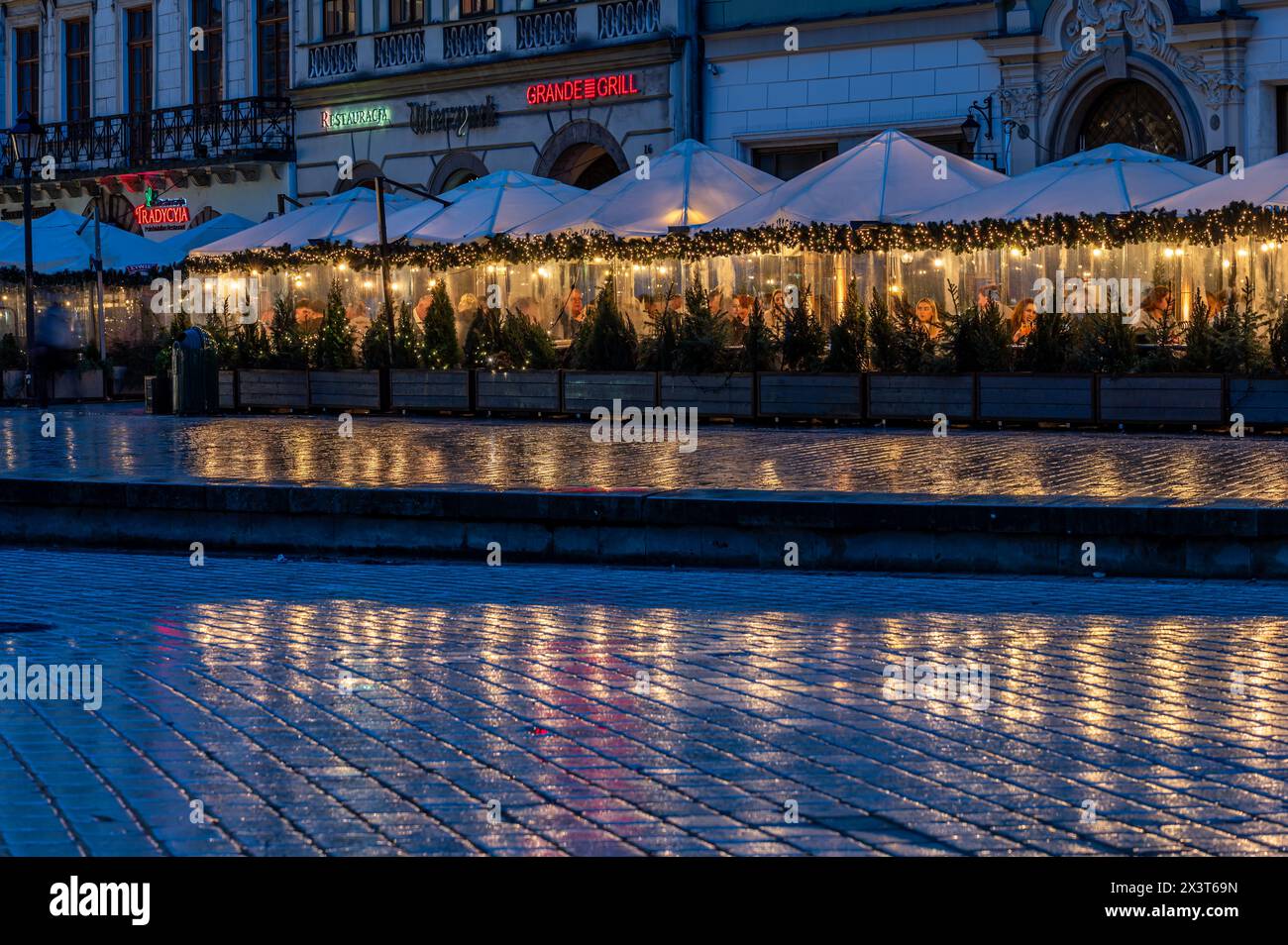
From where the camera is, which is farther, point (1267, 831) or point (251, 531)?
point (251, 531)

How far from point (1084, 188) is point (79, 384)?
1600cm

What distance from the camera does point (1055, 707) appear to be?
25.0ft

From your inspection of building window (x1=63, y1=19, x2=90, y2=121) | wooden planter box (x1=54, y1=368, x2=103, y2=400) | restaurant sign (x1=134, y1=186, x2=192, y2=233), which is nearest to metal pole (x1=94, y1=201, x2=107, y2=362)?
wooden planter box (x1=54, y1=368, x2=103, y2=400)

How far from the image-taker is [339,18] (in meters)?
38.1

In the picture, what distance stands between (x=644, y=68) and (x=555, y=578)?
2143 cm

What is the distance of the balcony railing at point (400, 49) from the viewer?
3634 cm

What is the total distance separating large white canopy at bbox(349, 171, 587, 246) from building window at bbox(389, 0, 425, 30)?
809 centimetres

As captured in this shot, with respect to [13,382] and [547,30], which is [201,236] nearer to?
[13,382]

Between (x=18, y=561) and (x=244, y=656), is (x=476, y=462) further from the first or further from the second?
(x=244, y=656)

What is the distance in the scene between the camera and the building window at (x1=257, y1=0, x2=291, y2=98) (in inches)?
1567

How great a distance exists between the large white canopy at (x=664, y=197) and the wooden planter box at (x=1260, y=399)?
7297 mm

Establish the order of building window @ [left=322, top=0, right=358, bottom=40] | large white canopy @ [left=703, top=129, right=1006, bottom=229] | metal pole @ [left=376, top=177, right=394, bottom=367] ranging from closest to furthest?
large white canopy @ [left=703, top=129, right=1006, bottom=229] < metal pole @ [left=376, top=177, right=394, bottom=367] < building window @ [left=322, top=0, right=358, bottom=40]

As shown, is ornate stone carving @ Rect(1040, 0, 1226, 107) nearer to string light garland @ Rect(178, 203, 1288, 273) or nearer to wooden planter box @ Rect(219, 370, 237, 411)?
string light garland @ Rect(178, 203, 1288, 273)
